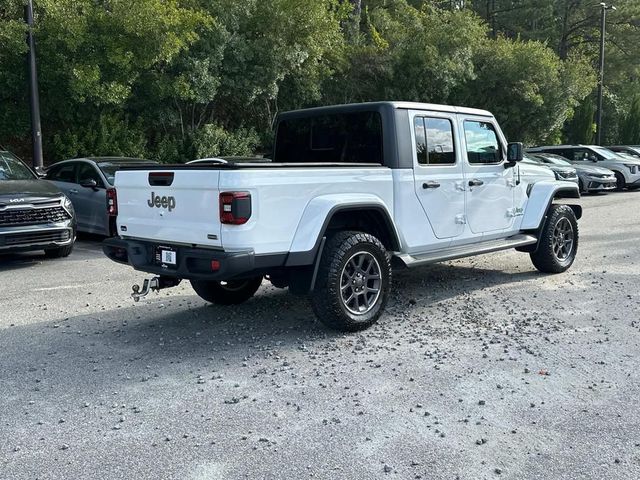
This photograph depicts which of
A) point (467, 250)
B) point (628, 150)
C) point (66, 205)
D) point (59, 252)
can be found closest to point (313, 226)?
point (467, 250)

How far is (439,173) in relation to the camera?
6734 mm

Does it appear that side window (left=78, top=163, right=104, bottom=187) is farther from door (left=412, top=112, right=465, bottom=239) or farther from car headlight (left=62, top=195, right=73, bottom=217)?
door (left=412, top=112, right=465, bottom=239)

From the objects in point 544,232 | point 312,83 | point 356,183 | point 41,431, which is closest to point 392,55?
point 312,83

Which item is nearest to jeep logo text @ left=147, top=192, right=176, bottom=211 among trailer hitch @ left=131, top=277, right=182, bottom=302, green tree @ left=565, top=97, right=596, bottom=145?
trailer hitch @ left=131, top=277, right=182, bottom=302

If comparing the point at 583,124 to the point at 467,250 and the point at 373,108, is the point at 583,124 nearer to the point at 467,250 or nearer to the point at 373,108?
the point at 467,250

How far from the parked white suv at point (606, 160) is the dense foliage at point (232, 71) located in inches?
152

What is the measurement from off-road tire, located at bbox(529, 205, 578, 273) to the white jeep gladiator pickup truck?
26 centimetres

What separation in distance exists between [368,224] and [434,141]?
3.88ft

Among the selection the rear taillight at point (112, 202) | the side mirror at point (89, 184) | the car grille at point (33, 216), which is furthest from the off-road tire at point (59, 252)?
the rear taillight at point (112, 202)

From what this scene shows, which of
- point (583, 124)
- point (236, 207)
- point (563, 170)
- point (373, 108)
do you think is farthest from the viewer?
point (583, 124)

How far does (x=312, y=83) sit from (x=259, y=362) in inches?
641

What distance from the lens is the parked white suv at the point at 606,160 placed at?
2269 cm

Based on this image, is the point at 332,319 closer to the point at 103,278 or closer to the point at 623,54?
the point at 103,278

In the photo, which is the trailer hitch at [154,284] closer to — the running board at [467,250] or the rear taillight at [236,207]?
the rear taillight at [236,207]
